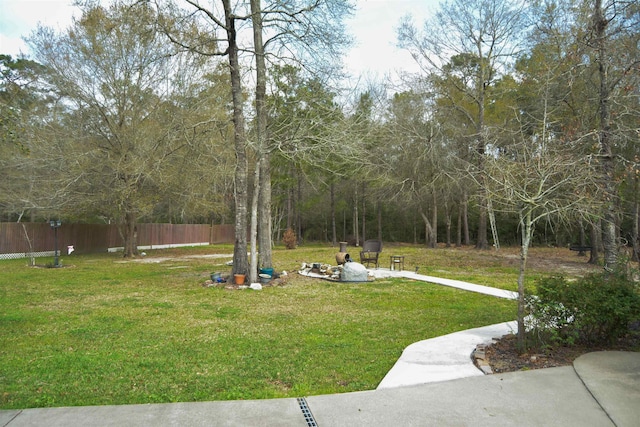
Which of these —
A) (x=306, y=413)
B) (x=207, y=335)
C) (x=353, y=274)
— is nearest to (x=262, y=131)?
(x=353, y=274)

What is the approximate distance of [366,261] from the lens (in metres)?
15.0

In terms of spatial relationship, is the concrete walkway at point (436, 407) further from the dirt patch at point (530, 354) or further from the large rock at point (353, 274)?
the large rock at point (353, 274)

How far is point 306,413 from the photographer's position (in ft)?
11.1

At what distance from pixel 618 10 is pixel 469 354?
21.0ft

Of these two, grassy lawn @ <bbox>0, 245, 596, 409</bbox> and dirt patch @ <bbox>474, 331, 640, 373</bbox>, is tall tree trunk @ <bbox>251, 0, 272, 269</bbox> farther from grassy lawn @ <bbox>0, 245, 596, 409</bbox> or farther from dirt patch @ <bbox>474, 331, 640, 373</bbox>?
dirt patch @ <bbox>474, 331, 640, 373</bbox>

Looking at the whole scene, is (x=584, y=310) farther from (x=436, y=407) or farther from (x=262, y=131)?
(x=262, y=131)

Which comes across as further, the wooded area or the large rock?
the large rock

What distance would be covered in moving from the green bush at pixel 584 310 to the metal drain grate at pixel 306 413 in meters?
2.88

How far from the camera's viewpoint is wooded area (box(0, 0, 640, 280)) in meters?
7.54

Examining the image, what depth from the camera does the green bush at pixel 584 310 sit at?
4906 mm

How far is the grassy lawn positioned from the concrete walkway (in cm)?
34

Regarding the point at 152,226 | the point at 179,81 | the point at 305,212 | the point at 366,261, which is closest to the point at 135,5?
the point at 179,81

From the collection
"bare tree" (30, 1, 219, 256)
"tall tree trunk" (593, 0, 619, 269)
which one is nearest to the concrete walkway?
"tall tree trunk" (593, 0, 619, 269)

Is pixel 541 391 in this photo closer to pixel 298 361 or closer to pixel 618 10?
pixel 298 361
